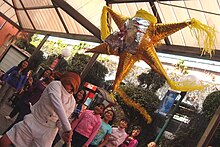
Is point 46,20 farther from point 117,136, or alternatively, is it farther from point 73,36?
point 117,136

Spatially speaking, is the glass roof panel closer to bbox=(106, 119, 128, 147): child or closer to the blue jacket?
the blue jacket

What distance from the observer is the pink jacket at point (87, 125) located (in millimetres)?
4223

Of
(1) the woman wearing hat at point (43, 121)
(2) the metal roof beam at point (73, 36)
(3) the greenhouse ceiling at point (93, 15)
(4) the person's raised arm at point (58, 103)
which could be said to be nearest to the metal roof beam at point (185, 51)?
(3) the greenhouse ceiling at point (93, 15)

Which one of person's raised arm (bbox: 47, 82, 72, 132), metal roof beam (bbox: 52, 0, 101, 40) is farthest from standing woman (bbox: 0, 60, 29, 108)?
person's raised arm (bbox: 47, 82, 72, 132)

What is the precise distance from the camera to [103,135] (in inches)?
176

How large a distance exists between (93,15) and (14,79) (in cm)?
336

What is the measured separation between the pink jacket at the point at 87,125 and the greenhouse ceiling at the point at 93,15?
76.9 inches

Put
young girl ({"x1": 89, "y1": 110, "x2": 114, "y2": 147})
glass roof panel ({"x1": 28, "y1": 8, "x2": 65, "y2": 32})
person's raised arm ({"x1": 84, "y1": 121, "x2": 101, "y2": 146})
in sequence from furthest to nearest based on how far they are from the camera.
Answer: glass roof panel ({"x1": 28, "y1": 8, "x2": 65, "y2": 32}) < young girl ({"x1": 89, "y1": 110, "x2": 114, "y2": 147}) < person's raised arm ({"x1": 84, "y1": 121, "x2": 101, "y2": 146})

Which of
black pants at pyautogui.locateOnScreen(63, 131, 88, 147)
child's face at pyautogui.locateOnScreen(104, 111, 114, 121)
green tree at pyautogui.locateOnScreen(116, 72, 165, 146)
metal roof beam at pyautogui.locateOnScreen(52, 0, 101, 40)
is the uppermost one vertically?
metal roof beam at pyautogui.locateOnScreen(52, 0, 101, 40)

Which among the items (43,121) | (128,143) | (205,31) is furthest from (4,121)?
(205,31)

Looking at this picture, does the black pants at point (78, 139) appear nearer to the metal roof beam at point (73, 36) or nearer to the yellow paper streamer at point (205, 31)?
the yellow paper streamer at point (205, 31)

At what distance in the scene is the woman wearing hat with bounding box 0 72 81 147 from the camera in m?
2.35

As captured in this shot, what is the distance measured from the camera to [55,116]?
246cm

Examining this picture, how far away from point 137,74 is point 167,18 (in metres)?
1.79
